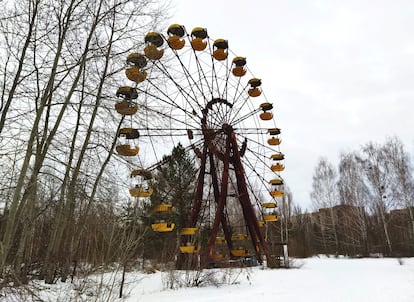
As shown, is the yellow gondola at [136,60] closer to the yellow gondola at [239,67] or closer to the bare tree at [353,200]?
the yellow gondola at [239,67]

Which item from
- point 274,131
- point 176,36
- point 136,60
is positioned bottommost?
point 136,60

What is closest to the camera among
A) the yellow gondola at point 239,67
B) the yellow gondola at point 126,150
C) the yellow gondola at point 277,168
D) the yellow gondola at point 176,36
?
the yellow gondola at point 126,150

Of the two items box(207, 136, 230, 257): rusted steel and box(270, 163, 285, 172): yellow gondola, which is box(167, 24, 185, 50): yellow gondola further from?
box(270, 163, 285, 172): yellow gondola

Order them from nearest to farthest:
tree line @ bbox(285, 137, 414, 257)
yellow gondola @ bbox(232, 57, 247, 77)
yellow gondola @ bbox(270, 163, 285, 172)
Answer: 1. yellow gondola @ bbox(232, 57, 247, 77)
2. yellow gondola @ bbox(270, 163, 285, 172)
3. tree line @ bbox(285, 137, 414, 257)

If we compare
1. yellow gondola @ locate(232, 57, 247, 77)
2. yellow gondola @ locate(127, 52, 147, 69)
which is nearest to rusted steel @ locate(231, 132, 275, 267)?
yellow gondola @ locate(232, 57, 247, 77)

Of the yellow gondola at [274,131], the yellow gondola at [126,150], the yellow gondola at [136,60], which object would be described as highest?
the yellow gondola at [274,131]

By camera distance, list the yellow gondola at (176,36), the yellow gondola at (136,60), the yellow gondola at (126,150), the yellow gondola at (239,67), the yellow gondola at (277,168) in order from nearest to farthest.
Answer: the yellow gondola at (136,60) < the yellow gondola at (126,150) < the yellow gondola at (176,36) < the yellow gondola at (239,67) < the yellow gondola at (277,168)

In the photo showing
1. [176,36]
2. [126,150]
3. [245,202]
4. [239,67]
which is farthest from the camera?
[239,67]

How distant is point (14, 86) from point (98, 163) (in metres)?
2.42

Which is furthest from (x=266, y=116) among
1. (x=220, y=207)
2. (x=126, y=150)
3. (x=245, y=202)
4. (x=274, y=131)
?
(x=126, y=150)

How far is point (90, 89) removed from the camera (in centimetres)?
872

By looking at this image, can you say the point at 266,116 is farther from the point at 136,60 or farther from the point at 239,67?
the point at 136,60

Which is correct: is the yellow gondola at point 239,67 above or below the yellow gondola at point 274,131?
above

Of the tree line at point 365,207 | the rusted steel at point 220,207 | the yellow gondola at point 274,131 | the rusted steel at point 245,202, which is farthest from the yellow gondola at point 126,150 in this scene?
the tree line at point 365,207
